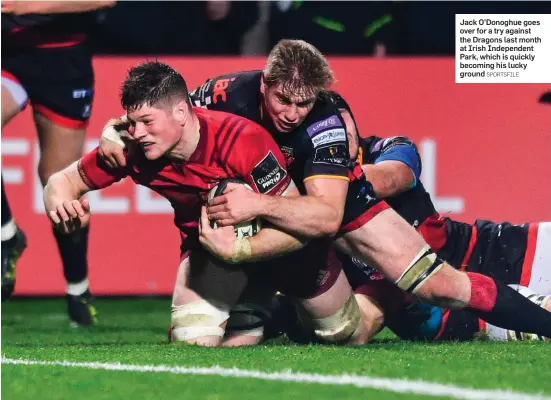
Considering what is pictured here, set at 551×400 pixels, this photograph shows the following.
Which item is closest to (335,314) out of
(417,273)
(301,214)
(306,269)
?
(306,269)

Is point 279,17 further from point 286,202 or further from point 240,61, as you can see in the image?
point 286,202

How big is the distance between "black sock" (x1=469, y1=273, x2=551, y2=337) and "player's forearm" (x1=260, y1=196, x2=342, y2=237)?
0.72 m

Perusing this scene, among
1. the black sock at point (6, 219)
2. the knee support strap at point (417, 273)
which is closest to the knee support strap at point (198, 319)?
the knee support strap at point (417, 273)

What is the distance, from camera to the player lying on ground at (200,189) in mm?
4305

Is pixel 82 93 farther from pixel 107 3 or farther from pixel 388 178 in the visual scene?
pixel 388 178

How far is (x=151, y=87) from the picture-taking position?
4.29 meters

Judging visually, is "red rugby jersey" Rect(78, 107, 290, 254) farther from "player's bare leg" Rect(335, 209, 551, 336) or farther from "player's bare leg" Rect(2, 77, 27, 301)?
"player's bare leg" Rect(2, 77, 27, 301)

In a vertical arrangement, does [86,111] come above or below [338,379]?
above

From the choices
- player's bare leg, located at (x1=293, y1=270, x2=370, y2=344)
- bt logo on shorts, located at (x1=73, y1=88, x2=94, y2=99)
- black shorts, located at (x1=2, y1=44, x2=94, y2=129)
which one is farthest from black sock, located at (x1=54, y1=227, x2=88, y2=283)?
player's bare leg, located at (x1=293, y1=270, x2=370, y2=344)

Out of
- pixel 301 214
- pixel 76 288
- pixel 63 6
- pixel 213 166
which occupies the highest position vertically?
pixel 63 6

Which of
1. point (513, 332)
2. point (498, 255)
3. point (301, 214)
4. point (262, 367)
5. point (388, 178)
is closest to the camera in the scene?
point (262, 367)

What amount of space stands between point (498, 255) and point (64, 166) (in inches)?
86.4

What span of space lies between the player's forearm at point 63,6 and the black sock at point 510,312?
251 centimetres

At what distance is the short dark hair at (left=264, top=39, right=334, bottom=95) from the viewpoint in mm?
4426
